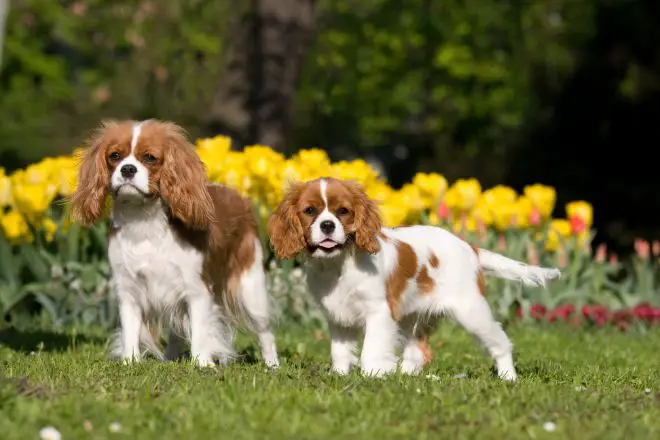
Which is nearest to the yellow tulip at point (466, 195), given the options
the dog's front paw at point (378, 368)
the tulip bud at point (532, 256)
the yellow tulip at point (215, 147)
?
the tulip bud at point (532, 256)

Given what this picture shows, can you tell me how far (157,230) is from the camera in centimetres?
772

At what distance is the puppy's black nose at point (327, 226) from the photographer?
7336 millimetres

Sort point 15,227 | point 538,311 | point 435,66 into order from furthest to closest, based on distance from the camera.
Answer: point 435,66
point 538,311
point 15,227

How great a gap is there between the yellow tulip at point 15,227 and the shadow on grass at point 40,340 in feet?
4.17

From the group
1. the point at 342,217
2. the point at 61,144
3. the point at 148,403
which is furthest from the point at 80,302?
the point at 61,144

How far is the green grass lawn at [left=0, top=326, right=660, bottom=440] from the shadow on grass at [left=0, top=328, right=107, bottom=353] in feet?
3.26

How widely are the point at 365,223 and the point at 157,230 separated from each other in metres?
1.35

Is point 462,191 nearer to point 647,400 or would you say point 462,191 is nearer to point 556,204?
point 647,400

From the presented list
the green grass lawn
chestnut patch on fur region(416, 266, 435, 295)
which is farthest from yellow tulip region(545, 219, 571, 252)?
chestnut patch on fur region(416, 266, 435, 295)

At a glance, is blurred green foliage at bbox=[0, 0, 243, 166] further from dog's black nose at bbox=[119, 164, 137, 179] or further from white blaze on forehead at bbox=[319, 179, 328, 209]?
white blaze on forehead at bbox=[319, 179, 328, 209]

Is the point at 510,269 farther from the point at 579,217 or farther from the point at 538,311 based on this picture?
the point at 579,217

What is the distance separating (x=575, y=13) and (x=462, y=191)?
18.5 metres

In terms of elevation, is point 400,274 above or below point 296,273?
above

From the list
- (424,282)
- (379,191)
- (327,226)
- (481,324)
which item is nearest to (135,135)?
(327,226)
